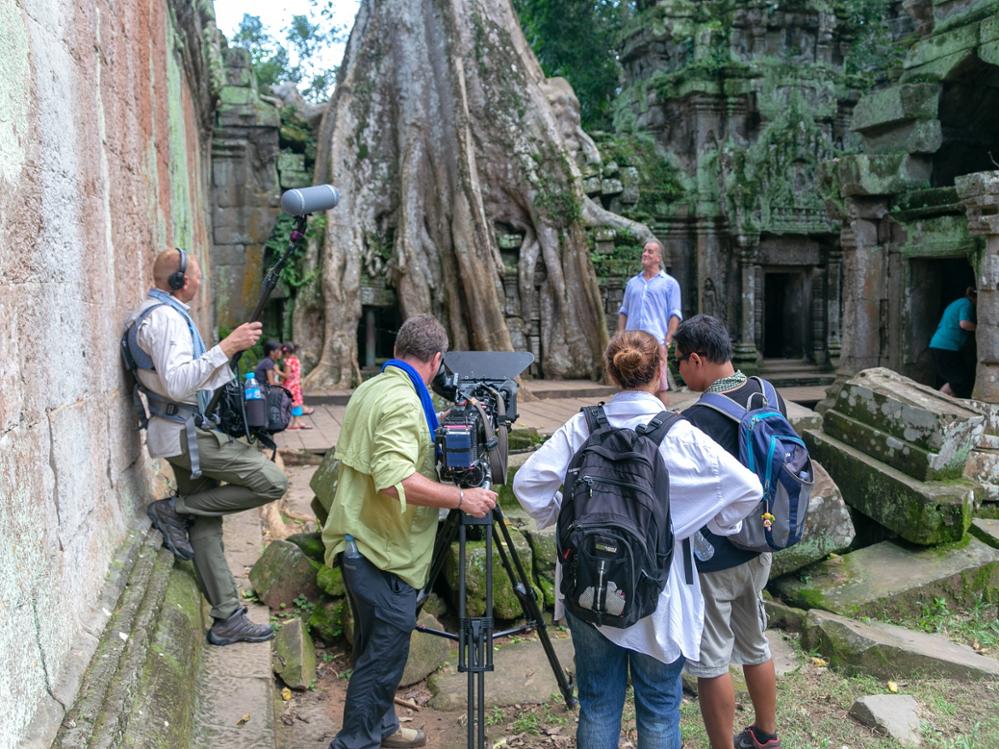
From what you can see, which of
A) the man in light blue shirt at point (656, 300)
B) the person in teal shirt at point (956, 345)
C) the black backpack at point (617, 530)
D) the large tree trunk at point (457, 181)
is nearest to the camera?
the black backpack at point (617, 530)

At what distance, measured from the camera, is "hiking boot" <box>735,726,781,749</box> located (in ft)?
10.4

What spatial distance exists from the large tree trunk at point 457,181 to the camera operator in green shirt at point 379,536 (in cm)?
797

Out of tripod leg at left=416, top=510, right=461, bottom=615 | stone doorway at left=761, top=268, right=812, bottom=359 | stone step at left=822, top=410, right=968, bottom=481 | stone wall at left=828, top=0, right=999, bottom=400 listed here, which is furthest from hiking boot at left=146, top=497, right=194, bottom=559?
stone doorway at left=761, top=268, right=812, bottom=359

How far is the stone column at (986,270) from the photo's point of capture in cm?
722

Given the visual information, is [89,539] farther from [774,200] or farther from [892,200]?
[774,200]

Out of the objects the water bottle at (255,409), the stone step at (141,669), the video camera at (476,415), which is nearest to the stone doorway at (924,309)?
the video camera at (476,415)

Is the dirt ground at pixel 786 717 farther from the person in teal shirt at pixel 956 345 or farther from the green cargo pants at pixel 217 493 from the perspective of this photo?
the person in teal shirt at pixel 956 345

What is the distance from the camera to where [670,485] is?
256 centimetres

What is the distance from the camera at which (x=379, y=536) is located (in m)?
3.02

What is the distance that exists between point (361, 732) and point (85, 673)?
104 centimetres

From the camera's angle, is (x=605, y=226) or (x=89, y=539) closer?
(x=89, y=539)

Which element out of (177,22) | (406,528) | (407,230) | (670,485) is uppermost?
(177,22)

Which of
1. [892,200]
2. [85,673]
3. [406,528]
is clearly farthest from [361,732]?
[892,200]

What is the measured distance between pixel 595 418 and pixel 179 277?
1.81m
